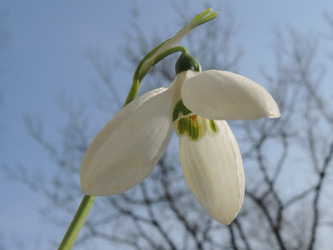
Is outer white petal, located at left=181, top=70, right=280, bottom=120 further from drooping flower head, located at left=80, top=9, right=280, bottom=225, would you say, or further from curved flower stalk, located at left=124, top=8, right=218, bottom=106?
curved flower stalk, located at left=124, top=8, right=218, bottom=106

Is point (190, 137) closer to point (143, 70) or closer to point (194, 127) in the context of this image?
point (194, 127)

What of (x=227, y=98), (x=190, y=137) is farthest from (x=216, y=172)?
(x=227, y=98)

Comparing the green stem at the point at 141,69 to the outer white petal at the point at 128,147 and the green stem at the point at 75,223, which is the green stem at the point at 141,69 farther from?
the green stem at the point at 75,223

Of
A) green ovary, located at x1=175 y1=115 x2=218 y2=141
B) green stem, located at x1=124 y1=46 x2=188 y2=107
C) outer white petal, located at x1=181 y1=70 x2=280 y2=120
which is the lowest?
green ovary, located at x1=175 y1=115 x2=218 y2=141

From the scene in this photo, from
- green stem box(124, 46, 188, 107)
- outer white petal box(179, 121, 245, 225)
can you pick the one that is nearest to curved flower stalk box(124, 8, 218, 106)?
green stem box(124, 46, 188, 107)

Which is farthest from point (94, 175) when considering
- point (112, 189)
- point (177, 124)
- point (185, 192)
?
point (185, 192)

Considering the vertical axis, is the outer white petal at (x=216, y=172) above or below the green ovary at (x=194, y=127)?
below

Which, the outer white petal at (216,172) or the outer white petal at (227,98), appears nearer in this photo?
the outer white petal at (227,98)

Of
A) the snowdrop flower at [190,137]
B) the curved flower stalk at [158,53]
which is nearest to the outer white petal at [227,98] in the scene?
the snowdrop flower at [190,137]

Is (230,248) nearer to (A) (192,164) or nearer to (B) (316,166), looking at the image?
(B) (316,166)
